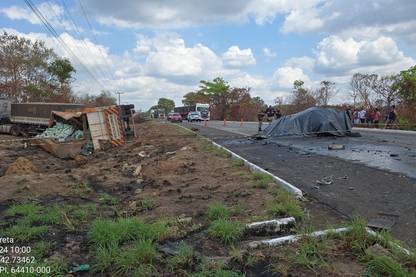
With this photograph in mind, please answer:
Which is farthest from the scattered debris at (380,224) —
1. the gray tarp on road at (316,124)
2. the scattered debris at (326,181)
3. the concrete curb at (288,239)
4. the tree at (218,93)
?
the tree at (218,93)

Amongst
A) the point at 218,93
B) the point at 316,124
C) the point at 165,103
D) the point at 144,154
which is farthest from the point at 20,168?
the point at 165,103

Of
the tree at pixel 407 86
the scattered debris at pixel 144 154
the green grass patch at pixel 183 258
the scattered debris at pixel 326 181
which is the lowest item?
the scattered debris at pixel 144 154

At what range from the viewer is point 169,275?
13.1ft

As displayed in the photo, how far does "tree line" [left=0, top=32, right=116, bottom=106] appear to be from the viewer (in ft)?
159

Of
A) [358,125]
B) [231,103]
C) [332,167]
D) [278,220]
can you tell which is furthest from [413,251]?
[231,103]

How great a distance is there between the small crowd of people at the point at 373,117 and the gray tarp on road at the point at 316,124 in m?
7.56

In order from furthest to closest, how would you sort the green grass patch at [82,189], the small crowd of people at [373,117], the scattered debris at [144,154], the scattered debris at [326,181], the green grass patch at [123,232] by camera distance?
the small crowd of people at [373,117], the scattered debris at [144,154], the green grass patch at [82,189], the scattered debris at [326,181], the green grass patch at [123,232]

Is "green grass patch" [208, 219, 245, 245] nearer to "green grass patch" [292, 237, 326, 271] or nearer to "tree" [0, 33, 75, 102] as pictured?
"green grass patch" [292, 237, 326, 271]

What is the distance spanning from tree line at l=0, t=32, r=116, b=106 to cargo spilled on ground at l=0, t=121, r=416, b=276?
4289cm

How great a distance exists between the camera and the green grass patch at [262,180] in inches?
313

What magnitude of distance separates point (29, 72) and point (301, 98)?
128 ft

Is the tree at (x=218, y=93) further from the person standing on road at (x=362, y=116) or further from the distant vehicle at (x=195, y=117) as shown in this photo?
the person standing on road at (x=362, y=116)

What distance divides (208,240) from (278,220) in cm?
110

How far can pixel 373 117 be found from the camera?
30.3 meters
